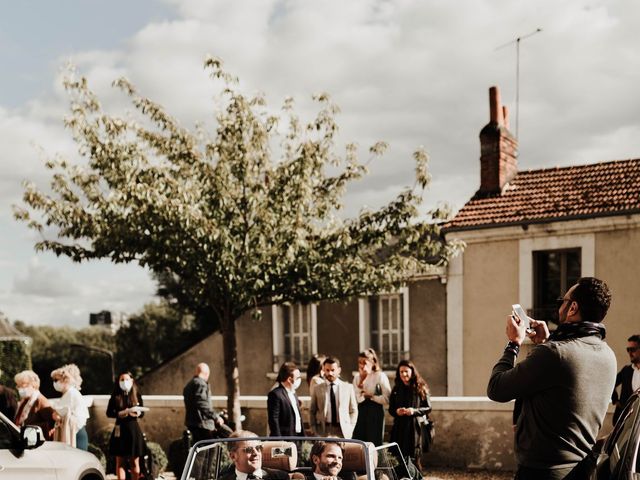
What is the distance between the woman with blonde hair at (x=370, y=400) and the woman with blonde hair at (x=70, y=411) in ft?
11.3

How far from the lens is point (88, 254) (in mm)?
15086

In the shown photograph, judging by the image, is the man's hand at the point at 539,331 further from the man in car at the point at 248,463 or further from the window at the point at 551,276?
the window at the point at 551,276

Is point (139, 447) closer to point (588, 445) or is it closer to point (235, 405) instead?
point (235, 405)

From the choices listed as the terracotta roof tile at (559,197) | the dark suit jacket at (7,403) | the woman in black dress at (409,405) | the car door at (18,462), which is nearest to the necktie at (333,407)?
the woman in black dress at (409,405)

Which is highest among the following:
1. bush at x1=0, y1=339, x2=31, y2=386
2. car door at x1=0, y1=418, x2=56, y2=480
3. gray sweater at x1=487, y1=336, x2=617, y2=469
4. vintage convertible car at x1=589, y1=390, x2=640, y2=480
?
gray sweater at x1=487, y1=336, x2=617, y2=469

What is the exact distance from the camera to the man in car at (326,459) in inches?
181

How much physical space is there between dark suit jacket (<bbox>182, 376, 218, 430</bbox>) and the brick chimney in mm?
10535

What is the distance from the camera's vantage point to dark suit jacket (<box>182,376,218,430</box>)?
10.9 m

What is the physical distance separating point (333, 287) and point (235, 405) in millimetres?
2770

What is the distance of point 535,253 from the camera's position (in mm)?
17641

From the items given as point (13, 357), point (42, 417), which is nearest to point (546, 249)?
point (42, 417)

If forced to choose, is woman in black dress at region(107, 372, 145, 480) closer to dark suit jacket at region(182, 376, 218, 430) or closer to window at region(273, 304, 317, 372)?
dark suit jacket at region(182, 376, 218, 430)

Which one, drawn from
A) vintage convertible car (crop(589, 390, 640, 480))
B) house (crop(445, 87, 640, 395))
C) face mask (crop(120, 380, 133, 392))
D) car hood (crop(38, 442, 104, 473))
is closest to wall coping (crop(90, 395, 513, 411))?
face mask (crop(120, 380, 133, 392))

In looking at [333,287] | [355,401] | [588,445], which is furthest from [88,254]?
[588,445]
